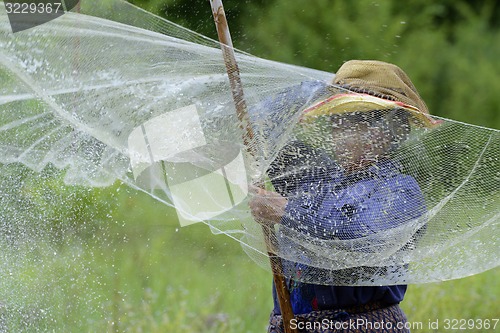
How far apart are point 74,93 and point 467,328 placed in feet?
10.5

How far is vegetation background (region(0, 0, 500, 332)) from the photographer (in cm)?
388

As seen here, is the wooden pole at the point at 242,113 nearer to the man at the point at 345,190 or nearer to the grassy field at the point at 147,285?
the man at the point at 345,190

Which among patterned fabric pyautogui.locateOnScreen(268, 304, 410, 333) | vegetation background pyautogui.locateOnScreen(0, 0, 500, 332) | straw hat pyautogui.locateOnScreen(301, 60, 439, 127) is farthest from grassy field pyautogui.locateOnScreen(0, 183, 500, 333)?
straw hat pyautogui.locateOnScreen(301, 60, 439, 127)

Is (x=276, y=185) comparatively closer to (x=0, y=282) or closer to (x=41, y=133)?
(x=41, y=133)

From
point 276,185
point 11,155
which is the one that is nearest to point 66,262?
point 11,155

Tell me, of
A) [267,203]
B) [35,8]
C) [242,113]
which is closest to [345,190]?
[267,203]

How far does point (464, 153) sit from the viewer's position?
294 cm

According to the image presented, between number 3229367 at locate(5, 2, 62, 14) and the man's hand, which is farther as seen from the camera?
number 3229367 at locate(5, 2, 62, 14)

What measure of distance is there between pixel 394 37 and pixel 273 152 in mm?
5716

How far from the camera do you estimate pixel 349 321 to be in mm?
2848

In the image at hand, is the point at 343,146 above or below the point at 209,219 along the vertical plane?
above

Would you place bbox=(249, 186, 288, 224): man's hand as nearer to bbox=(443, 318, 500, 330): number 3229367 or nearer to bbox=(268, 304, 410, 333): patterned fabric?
bbox=(268, 304, 410, 333): patterned fabric

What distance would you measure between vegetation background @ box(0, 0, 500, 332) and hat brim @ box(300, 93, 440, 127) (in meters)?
1.20

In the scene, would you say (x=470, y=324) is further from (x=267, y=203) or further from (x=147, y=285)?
(x=267, y=203)
